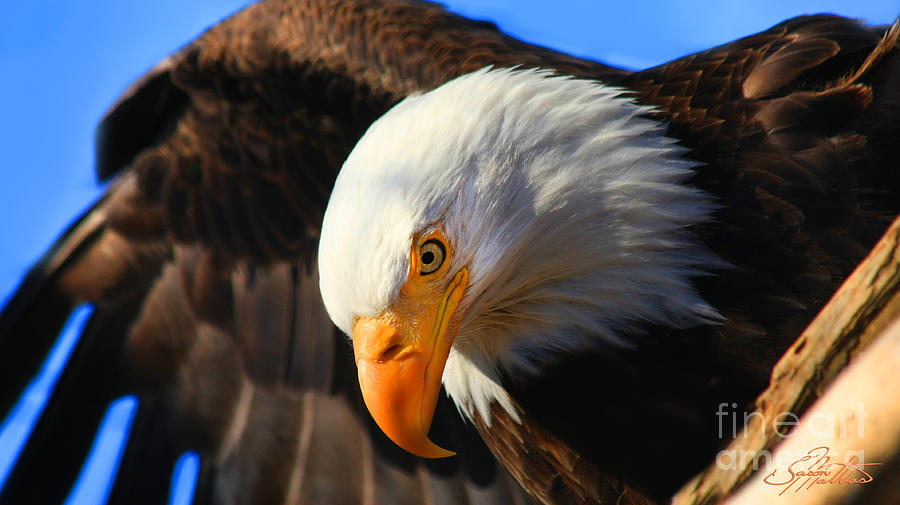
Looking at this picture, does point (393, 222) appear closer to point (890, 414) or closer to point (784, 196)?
point (784, 196)

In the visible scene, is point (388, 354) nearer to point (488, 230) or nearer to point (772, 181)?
point (488, 230)

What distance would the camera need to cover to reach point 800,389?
4.17 feet

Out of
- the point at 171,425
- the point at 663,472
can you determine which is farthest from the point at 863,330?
the point at 171,425

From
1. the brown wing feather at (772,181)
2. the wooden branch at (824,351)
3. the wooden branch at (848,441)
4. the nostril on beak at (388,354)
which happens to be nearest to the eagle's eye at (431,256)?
the nostril on beak at (388,354)

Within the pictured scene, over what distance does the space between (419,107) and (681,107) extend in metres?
0.69

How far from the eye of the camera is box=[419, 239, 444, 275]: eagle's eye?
2272 mm

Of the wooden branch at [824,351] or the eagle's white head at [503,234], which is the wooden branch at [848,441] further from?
the eagle's white head at [503,234]

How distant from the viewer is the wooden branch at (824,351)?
3.92ft

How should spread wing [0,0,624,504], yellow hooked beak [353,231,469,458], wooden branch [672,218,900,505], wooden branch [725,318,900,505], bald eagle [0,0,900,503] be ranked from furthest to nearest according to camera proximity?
1. spread wing [0,0,624,504]
2. bald eagle [0,0,900,503]
3. yellow hooked beak [353,231,469,458]
4. wooden branch [672,218,900,505]
5. wooden branch [725,318,900,505]

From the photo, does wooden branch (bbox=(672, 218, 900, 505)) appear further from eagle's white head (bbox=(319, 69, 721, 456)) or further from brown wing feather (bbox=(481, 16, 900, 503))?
brown wing feather (bbox=(481, 16, 900, 503))

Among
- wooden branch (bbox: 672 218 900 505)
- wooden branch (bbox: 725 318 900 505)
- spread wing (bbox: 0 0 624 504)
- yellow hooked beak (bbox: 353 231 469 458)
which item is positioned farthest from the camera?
spread wing (bbox: 0 0 624 504)
